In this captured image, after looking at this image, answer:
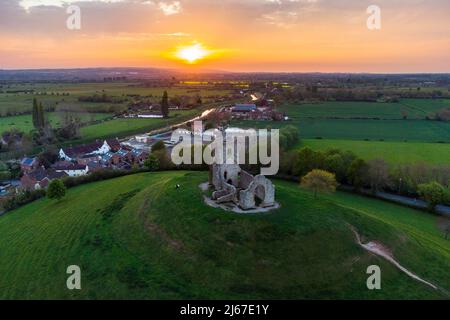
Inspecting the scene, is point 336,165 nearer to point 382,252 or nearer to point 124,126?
point 382,252

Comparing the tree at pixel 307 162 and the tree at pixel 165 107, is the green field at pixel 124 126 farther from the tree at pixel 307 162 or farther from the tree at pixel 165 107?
A: the tree at pixel 307 162

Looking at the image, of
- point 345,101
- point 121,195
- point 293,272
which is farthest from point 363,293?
point 345,101

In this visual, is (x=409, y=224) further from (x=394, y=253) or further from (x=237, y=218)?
(x=237, y=218)

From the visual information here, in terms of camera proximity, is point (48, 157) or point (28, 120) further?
point (28, 120)

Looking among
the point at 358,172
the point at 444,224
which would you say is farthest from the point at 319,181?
the point at 444,224

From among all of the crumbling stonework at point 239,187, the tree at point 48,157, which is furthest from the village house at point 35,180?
the crumbling stonework at point 239,187

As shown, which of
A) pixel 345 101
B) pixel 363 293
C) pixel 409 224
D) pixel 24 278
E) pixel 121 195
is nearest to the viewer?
pixel 363 293

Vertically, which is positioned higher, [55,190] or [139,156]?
[139,156]

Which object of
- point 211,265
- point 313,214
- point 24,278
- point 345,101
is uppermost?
point 345,101
